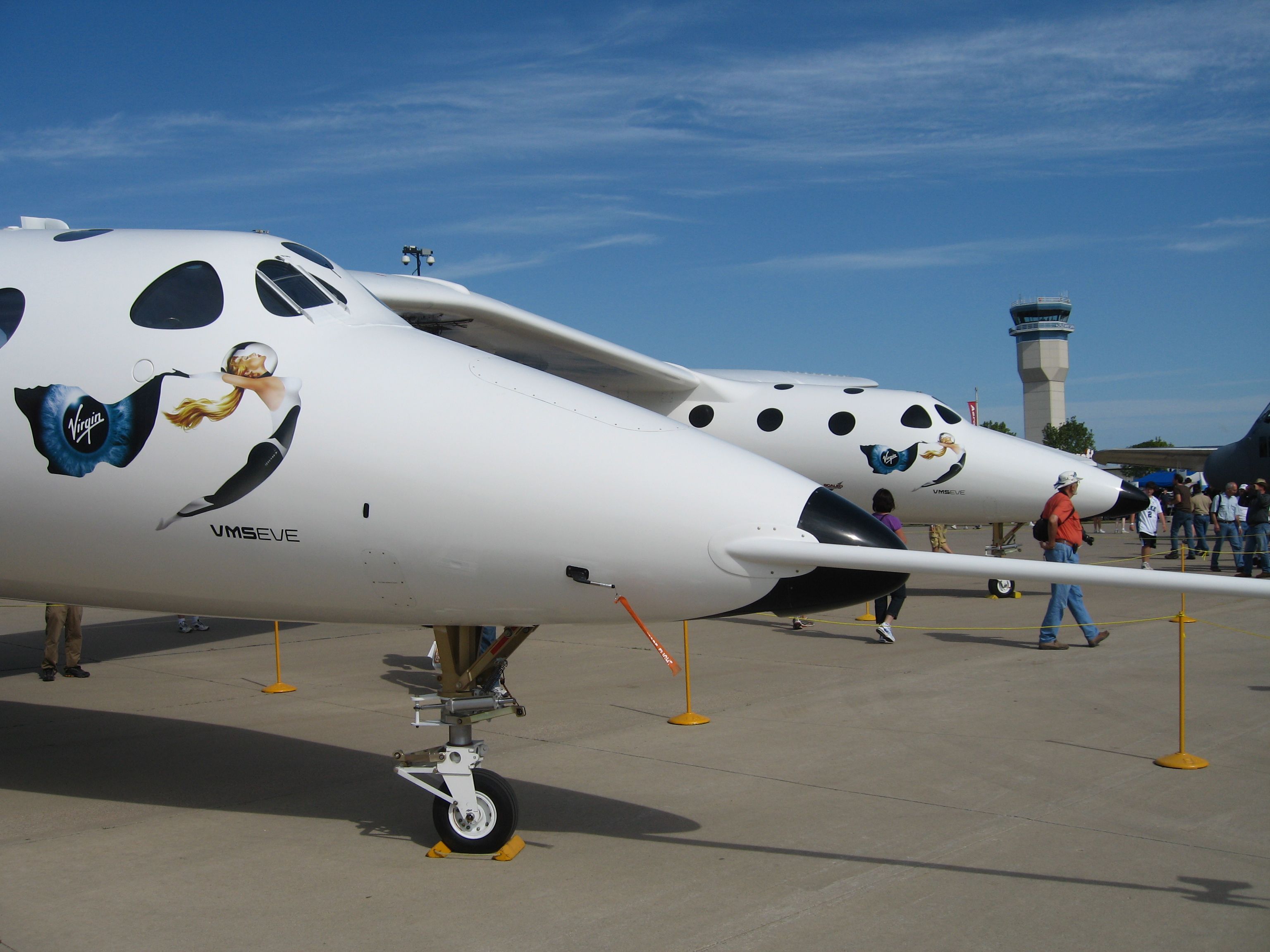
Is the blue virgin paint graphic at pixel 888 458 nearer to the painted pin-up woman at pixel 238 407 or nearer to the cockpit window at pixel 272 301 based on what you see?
the cockpit window at pixel 272 301

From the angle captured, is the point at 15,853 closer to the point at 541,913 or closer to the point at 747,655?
the point at 541,913

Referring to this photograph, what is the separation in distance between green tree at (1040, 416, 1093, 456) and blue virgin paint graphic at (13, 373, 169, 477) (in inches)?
4095

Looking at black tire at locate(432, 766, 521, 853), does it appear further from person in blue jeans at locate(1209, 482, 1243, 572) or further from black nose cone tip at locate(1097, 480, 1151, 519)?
person in blue jeans at locate(1209, 482, 1243, 572)

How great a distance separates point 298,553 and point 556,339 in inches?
267

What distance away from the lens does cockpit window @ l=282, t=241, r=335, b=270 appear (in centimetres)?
547

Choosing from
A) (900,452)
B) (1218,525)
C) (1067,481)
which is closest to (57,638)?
(900,452)

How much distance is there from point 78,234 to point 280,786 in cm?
361

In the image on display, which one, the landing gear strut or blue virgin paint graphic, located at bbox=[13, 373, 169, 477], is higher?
blue virgin paint graphic, located at bbox=[13, 373, 169, 477]

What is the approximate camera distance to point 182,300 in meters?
5.12

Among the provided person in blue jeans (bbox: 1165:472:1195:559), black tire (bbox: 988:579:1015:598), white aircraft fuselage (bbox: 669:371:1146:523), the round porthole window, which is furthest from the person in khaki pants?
person in blue jeans (bbox: 1165:472:1195:559)

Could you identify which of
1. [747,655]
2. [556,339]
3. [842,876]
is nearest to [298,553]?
[842,876]

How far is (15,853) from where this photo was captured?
5535 millimetres

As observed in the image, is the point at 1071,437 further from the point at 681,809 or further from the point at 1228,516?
the point at 681,809

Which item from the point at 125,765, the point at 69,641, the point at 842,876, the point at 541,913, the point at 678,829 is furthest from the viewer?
the point at 69,641
